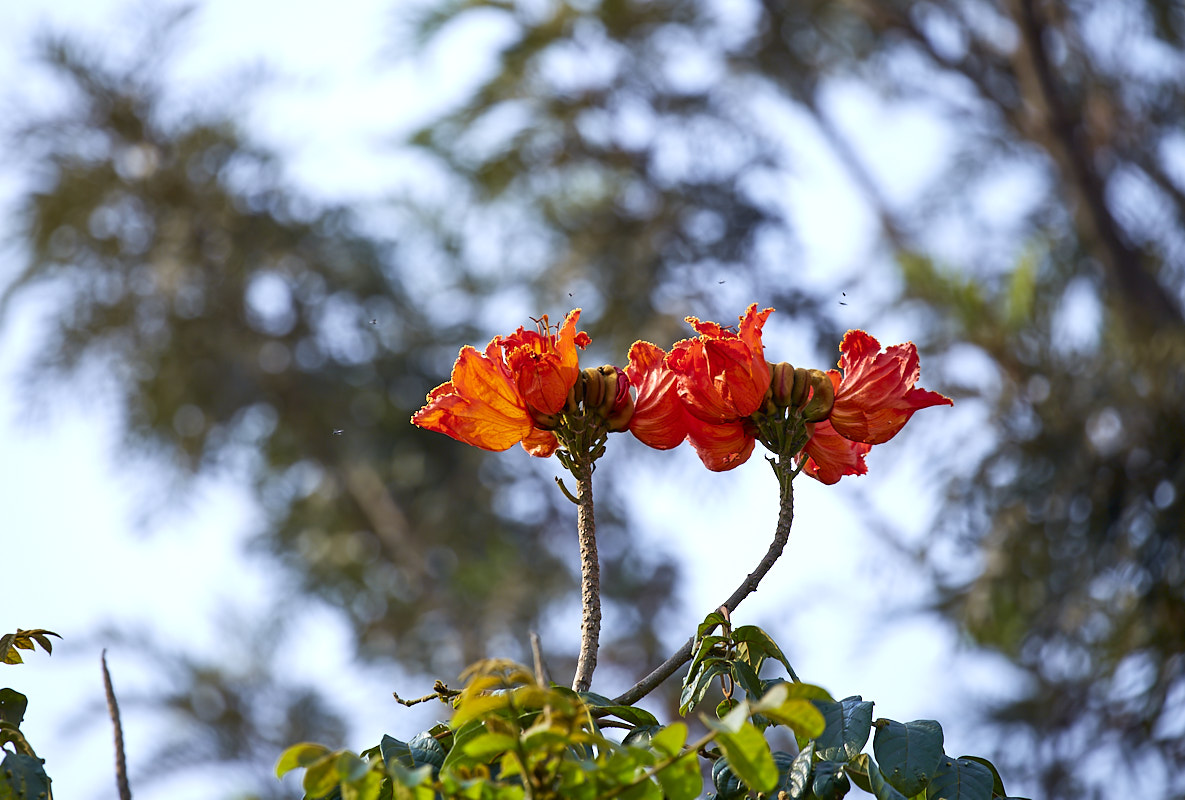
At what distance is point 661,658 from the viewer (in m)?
5.57

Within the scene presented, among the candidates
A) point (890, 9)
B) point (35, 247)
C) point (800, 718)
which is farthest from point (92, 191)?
point (800, 718)

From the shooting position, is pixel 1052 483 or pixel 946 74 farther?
pixel 946 74

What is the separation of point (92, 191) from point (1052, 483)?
472cm

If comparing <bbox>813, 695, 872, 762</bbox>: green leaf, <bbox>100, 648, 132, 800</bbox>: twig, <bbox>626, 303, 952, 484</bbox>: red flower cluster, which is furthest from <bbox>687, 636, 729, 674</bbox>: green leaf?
<bbox>100, 648, 132, 800</bbox>: twig

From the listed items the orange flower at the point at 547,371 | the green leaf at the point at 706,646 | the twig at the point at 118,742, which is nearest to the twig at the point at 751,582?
the green leaf at the point at 706,646

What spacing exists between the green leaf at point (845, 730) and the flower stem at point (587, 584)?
19 centimetres

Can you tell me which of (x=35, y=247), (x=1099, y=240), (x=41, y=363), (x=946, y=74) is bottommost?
(x=1099, y=240)

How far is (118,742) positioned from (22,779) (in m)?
0.08

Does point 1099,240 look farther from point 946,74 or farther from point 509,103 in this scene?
point 509,103

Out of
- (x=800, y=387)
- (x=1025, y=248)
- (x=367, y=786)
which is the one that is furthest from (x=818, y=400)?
(x=1025, y=248)

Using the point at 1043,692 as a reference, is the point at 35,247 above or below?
above

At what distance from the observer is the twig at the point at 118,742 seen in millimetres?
840

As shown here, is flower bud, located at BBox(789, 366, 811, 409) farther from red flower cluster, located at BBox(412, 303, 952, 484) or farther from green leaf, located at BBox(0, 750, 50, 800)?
green leaf, located at BBox(0, 750, 50, 800)

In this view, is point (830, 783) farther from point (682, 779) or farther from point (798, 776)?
point (682, 779)
